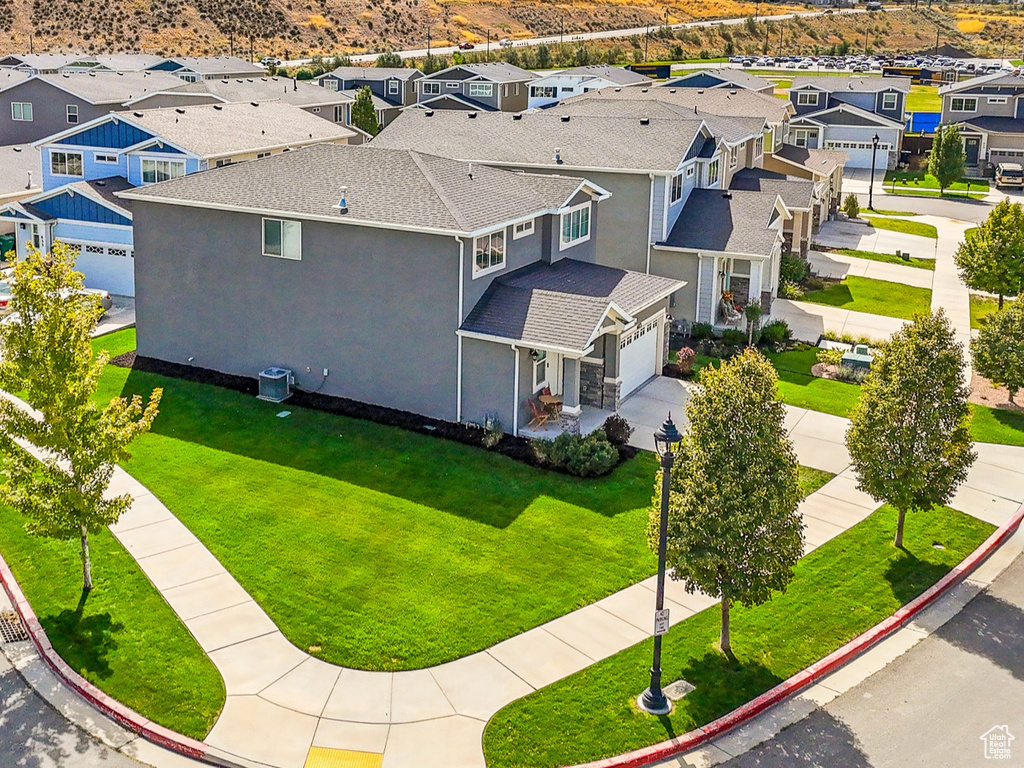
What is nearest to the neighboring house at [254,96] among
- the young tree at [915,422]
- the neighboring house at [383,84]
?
the neighboring house at [383,84]

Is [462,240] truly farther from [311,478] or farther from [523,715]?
[523,715]

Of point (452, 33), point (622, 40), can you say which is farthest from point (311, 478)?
point (622, 40)

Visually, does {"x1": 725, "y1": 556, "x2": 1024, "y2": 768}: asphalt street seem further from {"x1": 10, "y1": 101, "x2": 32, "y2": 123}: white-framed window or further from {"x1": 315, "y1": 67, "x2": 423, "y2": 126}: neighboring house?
{"x1": 315, "y1": 67, "x2": 423, "y2": 126}: neighboring house

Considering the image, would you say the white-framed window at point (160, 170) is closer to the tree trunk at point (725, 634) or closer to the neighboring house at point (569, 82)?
the tree trunk at point (725, 634)

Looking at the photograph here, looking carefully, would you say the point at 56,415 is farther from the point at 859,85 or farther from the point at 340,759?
the point at 859,85

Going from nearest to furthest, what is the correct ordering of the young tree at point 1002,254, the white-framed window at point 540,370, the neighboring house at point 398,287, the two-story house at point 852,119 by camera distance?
1. the neighboring house at point 398,287
2. the white-framed window at point 540,370
3. the young tree at point 1002,254
4. the two-story house at point 852,119

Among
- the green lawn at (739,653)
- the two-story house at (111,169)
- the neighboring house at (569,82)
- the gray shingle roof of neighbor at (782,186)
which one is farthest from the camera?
the neighboring house at (569,82)

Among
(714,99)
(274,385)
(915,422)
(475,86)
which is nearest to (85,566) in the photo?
(274,385)
